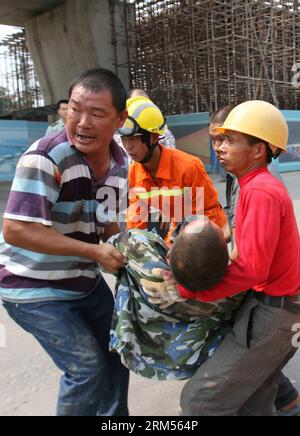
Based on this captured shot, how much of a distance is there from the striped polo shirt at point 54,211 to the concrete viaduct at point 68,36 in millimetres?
17277

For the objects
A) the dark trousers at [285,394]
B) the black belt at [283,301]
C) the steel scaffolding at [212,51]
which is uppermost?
the steel scaffolding at [212,51]

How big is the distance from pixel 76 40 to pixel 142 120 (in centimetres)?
1717

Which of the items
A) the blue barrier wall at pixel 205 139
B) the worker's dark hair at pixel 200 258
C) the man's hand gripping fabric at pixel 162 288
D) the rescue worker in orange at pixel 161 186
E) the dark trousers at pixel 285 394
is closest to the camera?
the worker's dark hair at pixel 200 258

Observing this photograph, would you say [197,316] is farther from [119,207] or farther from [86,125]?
[86,125]

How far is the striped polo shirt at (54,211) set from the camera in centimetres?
166

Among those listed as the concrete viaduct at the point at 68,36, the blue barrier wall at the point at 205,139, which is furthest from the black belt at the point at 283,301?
the concrete viaduct at the point at 68,36

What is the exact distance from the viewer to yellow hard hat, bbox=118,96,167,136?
2.73 meters

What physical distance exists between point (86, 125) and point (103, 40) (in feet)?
58.5

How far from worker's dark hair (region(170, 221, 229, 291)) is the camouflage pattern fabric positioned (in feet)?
0.40

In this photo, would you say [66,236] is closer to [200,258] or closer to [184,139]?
[200,258]

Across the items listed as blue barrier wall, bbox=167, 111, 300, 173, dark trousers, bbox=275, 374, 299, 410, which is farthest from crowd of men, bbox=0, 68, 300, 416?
blue barrier wall, bbox=167, 111, 300, 173

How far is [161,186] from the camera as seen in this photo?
293cm

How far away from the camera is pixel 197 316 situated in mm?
1809

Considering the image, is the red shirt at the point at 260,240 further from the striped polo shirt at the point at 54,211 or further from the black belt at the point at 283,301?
the striped polo shirt at the point at 54,211
